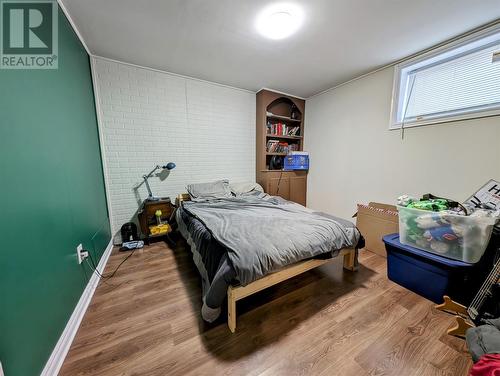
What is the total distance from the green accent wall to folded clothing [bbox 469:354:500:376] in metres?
1.88

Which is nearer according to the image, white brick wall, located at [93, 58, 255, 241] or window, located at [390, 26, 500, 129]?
window, located at [390, 26, 500, 129]

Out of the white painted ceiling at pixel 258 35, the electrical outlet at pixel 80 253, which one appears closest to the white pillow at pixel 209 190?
the electrical outlet at pixel 80 253

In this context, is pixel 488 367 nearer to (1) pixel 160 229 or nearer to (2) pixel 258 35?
(2) pixel 258 35

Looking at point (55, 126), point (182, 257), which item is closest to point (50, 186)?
point (55, 126)

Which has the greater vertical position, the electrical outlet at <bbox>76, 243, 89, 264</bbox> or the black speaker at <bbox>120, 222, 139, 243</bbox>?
the electrical outlet at <bbox>76, 243, 89, 264</bbox>

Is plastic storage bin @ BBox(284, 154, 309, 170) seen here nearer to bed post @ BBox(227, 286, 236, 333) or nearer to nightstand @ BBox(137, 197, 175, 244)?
nightstand @ BBox(137, 197, 175, 244)

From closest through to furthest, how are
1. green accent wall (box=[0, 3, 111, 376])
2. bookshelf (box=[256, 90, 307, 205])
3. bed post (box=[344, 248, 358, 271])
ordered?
green accent wall (box=[0, 3, 111, 376]) → bed post (box=[344, 248, 358, 271]) → bookshelf (box=[256, 90, 307, 205])

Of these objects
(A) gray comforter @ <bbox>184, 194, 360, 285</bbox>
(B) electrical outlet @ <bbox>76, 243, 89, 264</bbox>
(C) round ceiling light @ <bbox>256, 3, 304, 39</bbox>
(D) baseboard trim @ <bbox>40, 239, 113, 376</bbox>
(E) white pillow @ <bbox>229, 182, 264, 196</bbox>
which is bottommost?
(D) baseboard trim @ <bbox>40, 239, 113, 376</bbox>

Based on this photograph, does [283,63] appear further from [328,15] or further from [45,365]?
[45,365]

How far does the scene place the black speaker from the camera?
8.37 ft

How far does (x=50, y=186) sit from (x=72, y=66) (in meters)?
1.26

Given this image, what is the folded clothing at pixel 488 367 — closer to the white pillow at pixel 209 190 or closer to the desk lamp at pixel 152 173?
the white pillow at pixel 209 190

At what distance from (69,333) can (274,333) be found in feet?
4.39

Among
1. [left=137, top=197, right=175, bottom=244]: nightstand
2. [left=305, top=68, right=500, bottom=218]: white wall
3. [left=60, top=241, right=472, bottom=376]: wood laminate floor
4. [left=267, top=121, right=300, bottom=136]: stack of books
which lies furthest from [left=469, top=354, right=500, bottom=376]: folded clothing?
[left=267, top=121, right=300, bottom=136]: stack of books
